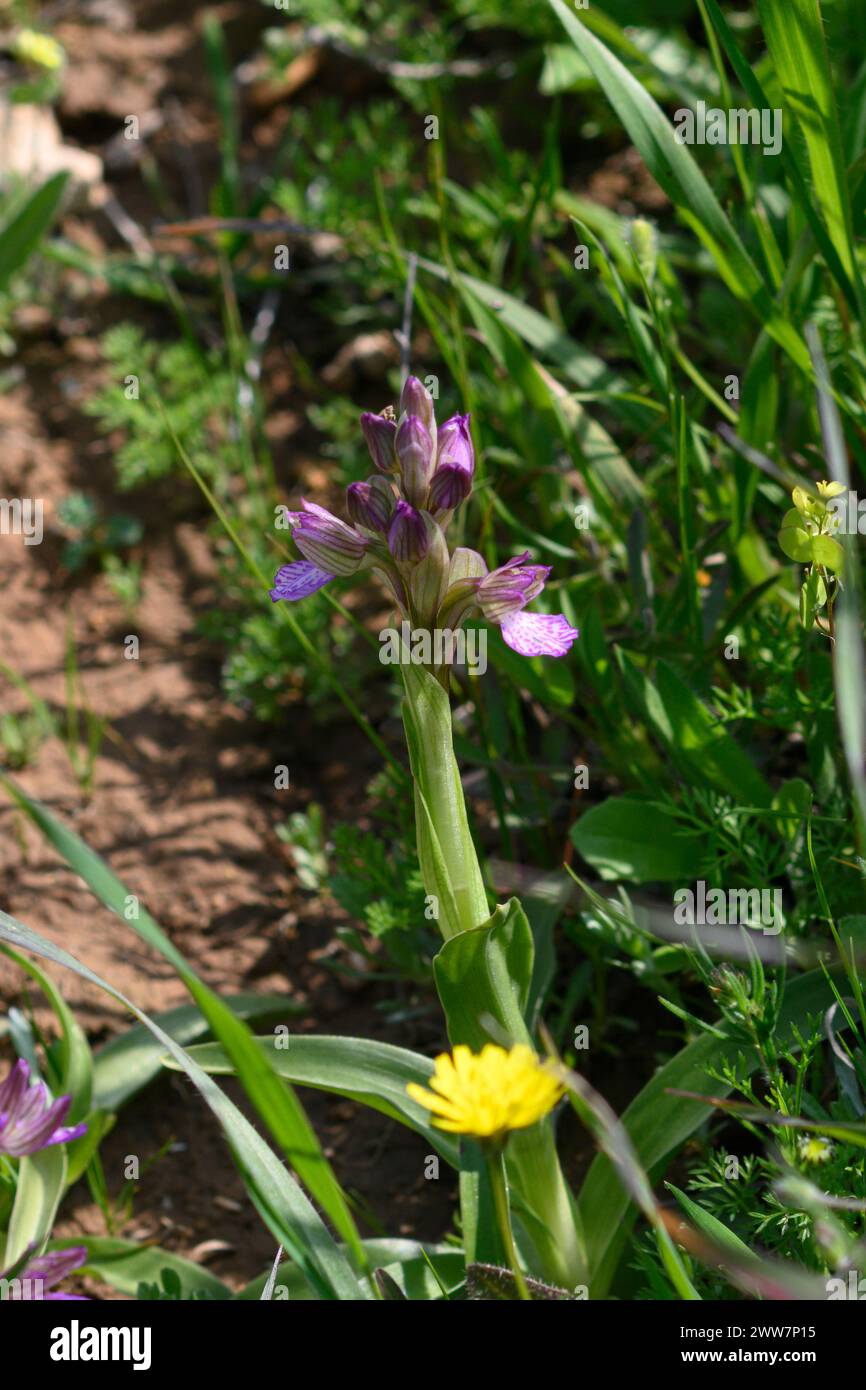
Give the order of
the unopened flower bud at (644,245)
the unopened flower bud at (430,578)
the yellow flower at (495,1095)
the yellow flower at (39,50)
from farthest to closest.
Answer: the yellow flower at (39,50), the unopened flower bud at (644,245), the unopened flower bud at (430,578), the yellow flower at (495,1095)

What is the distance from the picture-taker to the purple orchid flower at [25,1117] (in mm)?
1541

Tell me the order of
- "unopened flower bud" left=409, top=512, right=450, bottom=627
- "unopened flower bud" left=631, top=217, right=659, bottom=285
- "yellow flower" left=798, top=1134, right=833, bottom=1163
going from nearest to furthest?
"yellow flower" left=798, top=1134, right=833, bottom=1163
"unopened flower bud" left=409, top=512, right=450, bottom=627
"unopened flower bud" left=631, top=217, right=659, bottom=285

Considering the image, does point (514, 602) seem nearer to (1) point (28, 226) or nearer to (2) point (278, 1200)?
(2) point (278, 1200)

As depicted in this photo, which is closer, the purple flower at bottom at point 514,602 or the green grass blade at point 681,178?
the purple flower at bottom at point 514,602

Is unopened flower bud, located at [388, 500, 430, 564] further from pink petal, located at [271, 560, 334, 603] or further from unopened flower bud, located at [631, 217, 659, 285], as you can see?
unopened flower bud, located at [631, 217, 659, 285]

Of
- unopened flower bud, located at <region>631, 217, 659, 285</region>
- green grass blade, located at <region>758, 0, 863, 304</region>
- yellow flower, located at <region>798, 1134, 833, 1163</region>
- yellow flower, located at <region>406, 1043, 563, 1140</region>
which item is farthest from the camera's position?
unopened flower bud, located at <region>631, 217, 659, 285</region>

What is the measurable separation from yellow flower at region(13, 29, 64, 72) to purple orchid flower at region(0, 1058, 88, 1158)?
9.28 feet

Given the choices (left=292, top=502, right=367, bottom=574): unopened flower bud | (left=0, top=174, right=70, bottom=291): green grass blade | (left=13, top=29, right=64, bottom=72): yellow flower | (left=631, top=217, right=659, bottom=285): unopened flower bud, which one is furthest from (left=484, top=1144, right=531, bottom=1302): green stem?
(left=13, top=29, right=64, bottom=72): yellow flower

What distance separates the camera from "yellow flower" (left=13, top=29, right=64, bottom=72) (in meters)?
3.32

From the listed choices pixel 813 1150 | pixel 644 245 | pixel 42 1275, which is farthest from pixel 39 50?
pixel 813 1150

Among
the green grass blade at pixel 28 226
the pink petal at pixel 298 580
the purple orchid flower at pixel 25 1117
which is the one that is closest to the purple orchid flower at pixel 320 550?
the pink petal at pixel 298 580

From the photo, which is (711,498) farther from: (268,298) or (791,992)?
(268,298)

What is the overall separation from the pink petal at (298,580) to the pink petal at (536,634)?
0.66ft

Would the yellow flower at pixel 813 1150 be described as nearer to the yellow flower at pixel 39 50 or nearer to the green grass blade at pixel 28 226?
the green grass blade at pixel 28 226
